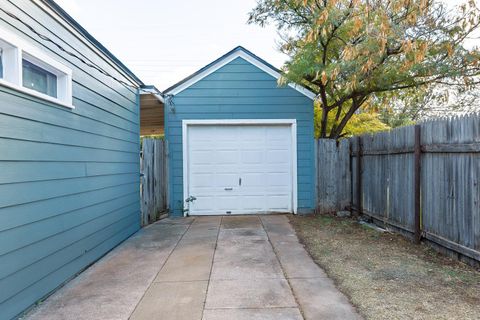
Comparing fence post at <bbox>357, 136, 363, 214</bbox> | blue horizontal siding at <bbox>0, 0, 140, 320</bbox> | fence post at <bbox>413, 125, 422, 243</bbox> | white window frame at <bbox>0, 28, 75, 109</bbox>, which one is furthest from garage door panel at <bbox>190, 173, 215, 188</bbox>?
fence post at <bbox>413, 125, 422, 243</bbox>

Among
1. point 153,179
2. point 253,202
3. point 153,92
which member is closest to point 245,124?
point 253,202

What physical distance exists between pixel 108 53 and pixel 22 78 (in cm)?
212

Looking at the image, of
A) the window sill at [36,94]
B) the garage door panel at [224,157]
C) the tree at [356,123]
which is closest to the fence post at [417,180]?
the garage door panel at [224,157]

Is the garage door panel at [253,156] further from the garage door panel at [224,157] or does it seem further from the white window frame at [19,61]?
the white window frame at [19,61]

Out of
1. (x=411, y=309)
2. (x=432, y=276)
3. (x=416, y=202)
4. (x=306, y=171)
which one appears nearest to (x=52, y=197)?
(x=411, y=309)

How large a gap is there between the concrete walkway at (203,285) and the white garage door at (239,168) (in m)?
2.24

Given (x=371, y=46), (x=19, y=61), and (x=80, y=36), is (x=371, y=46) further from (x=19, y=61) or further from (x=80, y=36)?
(x=19, y=61)

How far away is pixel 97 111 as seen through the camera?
4609 mm

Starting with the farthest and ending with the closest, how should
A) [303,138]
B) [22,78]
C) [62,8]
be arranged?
[303,138], [62,8], [22,78]

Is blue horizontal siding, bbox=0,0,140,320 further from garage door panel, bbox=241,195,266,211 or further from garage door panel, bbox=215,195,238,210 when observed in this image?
garage door panel, bbox=241,195,266,211

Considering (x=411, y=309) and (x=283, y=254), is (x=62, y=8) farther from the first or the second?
(x=411, y=309)

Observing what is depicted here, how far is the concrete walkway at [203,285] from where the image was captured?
112 inches

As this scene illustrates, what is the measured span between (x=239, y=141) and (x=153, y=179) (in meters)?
2.18

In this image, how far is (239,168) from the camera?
25.2 ft
